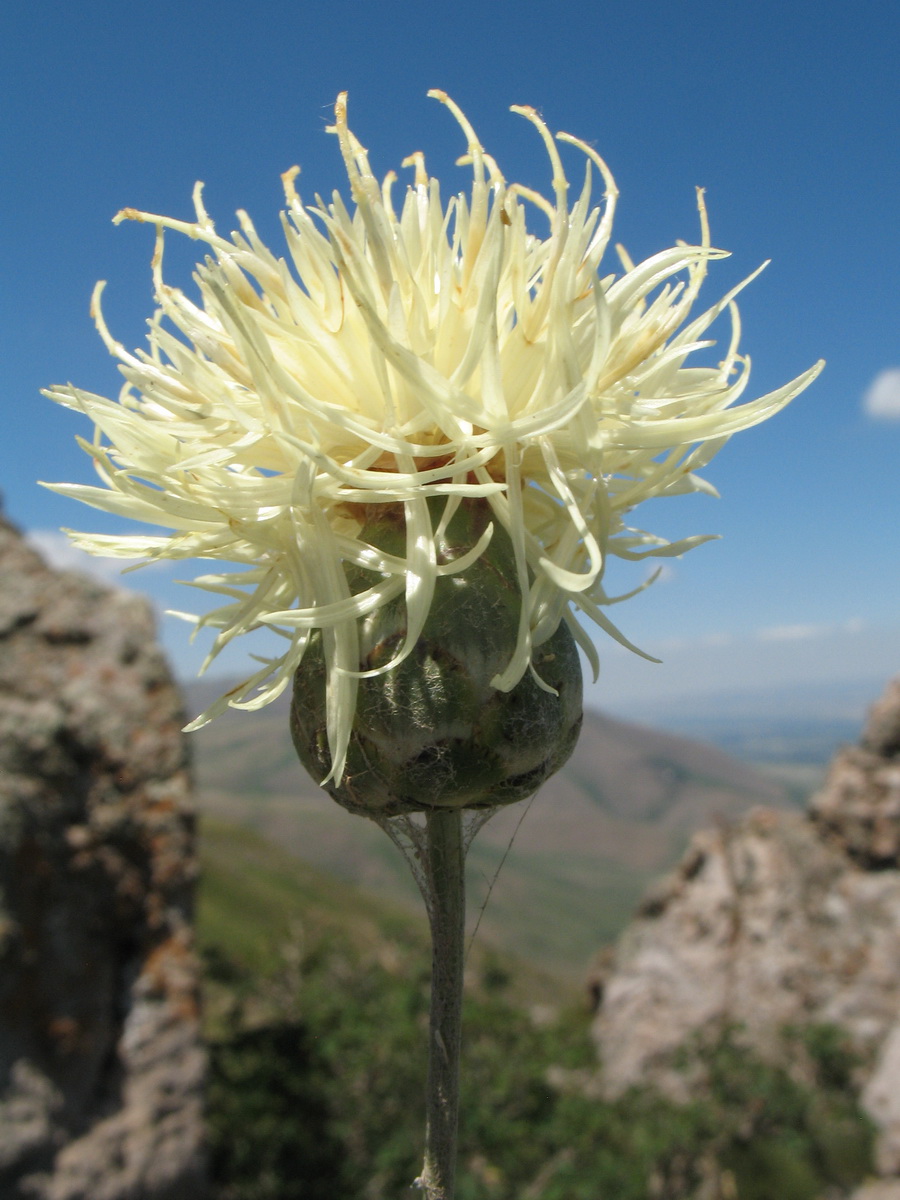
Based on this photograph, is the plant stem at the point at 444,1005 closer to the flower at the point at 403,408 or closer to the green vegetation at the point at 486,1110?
the flower at the point at 403,408

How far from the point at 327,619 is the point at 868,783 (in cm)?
1285

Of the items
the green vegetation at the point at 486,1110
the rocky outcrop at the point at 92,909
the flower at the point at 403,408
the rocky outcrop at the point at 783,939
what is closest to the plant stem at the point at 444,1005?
the flower at the point at 403,408

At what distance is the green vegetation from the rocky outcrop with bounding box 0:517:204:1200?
2536 mm

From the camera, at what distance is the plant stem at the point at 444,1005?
4.08 ft

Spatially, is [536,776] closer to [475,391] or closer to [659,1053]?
[475,391]

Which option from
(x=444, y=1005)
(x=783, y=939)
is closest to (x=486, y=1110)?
(x=783, y=939)

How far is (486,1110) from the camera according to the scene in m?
9.04

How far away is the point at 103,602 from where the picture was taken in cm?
817

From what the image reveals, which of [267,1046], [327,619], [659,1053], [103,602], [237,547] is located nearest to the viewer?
[327,619]

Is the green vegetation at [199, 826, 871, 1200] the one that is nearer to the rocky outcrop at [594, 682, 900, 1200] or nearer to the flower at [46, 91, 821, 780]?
the rocky outcrop at [594, 682, 900, 1200]

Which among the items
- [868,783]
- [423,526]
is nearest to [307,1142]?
[868,783]

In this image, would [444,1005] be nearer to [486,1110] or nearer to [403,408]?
[403,408]

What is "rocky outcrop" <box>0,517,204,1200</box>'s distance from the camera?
19.5ft

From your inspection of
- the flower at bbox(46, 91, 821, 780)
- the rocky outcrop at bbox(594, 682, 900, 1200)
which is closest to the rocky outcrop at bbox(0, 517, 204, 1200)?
the flower at bbox(46, 91, 821, 780)
